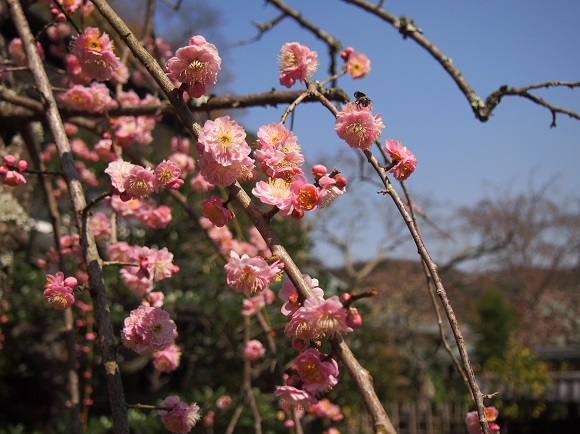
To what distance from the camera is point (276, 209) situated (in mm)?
974

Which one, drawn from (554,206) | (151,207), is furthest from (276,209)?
(554,206)

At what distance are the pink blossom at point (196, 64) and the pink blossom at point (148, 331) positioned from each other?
50 cm

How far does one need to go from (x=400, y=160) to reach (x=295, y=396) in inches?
21.9

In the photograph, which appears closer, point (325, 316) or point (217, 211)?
point (325, 316)

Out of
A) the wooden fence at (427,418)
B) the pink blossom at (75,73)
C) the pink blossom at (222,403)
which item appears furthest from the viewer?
the wooden fence at (427,418)

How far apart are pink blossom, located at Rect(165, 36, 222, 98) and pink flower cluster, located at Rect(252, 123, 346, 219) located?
17 cm

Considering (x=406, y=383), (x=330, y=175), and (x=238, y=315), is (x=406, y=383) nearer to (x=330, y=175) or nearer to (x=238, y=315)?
(x=238, y=315)

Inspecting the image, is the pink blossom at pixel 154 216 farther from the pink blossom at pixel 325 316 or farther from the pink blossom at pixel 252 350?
the pink blossom at pixel 325 316

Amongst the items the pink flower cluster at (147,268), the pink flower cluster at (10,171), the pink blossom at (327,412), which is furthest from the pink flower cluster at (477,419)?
the pink blossom at (327,412)

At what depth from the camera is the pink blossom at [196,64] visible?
1.11 metres

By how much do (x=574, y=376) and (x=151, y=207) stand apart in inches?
363

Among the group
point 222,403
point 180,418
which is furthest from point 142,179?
point 222,403

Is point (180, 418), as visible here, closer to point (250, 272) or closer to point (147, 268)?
point (147, 268)

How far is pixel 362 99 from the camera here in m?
1.18
